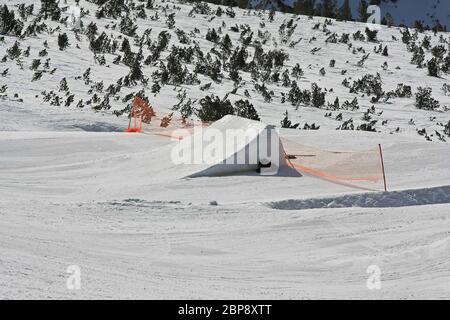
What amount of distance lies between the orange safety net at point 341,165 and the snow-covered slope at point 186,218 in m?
0.24

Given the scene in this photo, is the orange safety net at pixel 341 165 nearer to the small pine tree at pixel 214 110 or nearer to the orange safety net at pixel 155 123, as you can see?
the orange safety net at pixel 155 123

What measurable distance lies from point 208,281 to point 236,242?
1.39m

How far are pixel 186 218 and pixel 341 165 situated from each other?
12.0ft

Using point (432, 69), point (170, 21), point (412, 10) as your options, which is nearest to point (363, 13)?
point (412, 10)

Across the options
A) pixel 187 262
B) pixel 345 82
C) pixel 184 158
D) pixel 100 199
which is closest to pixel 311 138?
pixel 184 158

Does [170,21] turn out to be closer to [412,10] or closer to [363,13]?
[363,13]

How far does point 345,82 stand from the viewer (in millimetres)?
20234

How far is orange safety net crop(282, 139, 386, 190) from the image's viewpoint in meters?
9.58

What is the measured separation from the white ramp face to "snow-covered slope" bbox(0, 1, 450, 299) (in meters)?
0.24

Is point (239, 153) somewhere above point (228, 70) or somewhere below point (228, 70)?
below

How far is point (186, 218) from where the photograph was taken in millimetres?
7289

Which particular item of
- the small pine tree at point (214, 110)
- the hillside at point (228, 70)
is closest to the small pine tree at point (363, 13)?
the hillside at point (228, 70)

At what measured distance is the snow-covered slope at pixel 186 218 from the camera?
5.12 m

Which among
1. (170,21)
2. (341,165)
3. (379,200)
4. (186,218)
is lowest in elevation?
(186,218)
